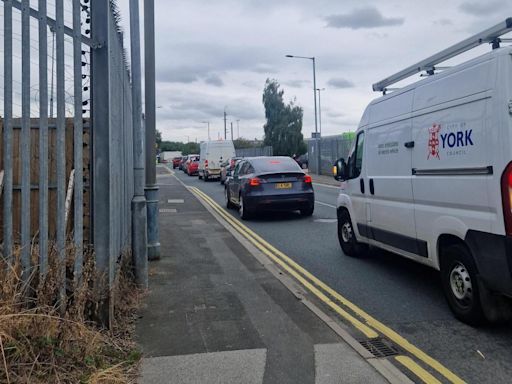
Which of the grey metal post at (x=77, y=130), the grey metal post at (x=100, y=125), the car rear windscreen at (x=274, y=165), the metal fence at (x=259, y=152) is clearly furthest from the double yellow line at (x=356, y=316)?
the metal fence at (x=259, y=152)

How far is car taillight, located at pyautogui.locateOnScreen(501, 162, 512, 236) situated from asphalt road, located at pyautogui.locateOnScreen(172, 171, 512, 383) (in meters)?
1.08

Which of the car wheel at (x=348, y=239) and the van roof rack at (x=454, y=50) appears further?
the car wheel at (x=348, y=239)

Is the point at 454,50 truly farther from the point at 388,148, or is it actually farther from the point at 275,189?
the point at 275,189

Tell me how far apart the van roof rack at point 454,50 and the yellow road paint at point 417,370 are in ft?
9.66

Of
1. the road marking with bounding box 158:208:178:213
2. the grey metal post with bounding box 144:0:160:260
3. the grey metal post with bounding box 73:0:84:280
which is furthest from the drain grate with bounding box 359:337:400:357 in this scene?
the road marking with bounding box 158:208:178:213

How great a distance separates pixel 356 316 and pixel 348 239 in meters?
2.94

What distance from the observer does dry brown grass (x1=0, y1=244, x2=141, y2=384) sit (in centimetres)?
313

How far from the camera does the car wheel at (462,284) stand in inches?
183

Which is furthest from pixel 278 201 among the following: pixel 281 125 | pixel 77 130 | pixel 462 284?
pixel 281 125

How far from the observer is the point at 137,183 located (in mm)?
6074

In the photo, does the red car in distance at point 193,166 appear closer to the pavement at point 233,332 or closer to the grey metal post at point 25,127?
the pavement at point 233,332

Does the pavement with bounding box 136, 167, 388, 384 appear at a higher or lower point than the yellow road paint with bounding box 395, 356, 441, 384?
higher

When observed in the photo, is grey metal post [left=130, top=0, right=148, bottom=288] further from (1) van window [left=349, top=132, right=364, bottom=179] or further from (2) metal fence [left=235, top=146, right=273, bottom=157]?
(2) metal fence [left=235, top=146, right=273, bottom=157]

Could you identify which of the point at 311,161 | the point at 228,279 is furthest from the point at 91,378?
the point at 311,161
